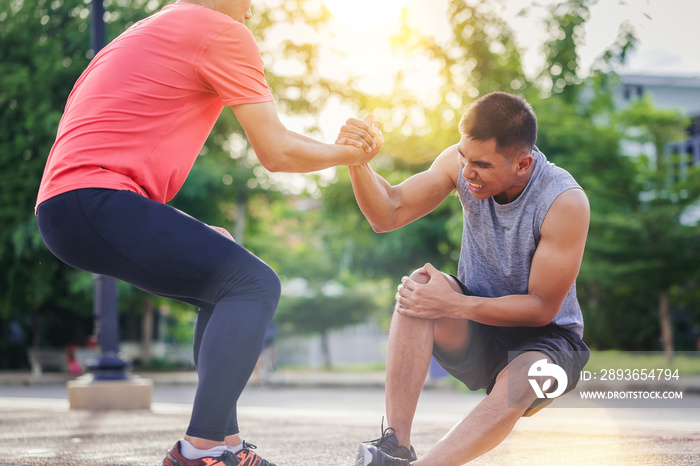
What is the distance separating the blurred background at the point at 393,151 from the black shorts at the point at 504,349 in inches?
192

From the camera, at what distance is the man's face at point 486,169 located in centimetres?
295

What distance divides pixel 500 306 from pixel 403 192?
0.78 m

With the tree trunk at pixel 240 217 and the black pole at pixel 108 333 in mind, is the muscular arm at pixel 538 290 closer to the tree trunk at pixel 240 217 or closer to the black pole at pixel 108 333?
the black pole at pixel 108 333

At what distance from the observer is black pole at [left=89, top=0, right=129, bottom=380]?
8.46 m

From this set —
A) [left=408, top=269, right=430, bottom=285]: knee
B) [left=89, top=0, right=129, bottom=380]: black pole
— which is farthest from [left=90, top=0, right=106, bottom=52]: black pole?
[left=408, top=269, right=430, bottom=285]: knee

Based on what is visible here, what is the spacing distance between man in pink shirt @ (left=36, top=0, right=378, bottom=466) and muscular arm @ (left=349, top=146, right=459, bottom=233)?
27.9 inches

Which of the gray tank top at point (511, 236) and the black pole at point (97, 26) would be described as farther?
the black pole at point (97, 26)

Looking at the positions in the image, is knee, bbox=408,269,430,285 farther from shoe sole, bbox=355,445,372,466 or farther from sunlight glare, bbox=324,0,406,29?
sunlight glare, bbox=324,0,406,29

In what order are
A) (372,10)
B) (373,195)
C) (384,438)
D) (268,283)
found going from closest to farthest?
(268,283), (384,438), (373,195), (372,10)

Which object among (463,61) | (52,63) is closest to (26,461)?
(463,61)

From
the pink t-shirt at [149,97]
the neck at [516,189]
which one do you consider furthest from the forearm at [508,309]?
the pink t-shirt at [149,97]

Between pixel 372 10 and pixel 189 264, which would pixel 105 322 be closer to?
pixel 372 10

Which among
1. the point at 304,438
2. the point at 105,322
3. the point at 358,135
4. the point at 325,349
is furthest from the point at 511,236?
the point at 325,349

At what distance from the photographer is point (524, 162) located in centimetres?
299
